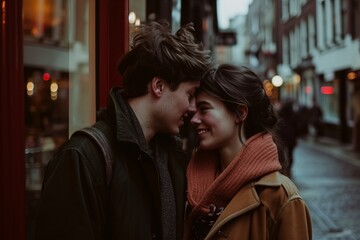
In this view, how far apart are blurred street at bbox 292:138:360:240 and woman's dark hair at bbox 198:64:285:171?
16.7 feet

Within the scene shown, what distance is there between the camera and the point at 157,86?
218cm

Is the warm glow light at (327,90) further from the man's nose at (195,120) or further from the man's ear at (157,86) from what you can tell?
the man's ear at (157,86)

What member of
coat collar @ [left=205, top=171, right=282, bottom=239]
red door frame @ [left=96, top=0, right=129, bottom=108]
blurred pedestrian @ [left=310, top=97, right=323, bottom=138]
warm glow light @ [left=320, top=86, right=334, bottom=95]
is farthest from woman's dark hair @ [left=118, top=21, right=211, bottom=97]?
blurred pedestrian @ [left=310, top=97, right=323, bottom=138]

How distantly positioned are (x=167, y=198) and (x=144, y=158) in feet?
1.07

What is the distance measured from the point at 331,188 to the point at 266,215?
9.43 metres

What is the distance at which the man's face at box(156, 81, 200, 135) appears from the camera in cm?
223

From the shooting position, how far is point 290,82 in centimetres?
3597

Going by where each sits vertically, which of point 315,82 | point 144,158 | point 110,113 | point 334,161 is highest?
point 315,82

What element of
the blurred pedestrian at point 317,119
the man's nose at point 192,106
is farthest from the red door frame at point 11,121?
the blurred pedestrian at point 317,119

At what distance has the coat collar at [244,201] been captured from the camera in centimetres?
230

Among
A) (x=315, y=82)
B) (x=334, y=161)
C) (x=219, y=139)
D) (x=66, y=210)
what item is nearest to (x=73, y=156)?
(x=66, y=210)

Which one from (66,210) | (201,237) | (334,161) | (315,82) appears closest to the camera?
(66,210)

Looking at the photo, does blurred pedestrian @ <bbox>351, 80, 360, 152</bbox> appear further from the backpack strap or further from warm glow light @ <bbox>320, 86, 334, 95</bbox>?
the backpack strap

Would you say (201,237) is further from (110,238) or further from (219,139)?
(110,238)
